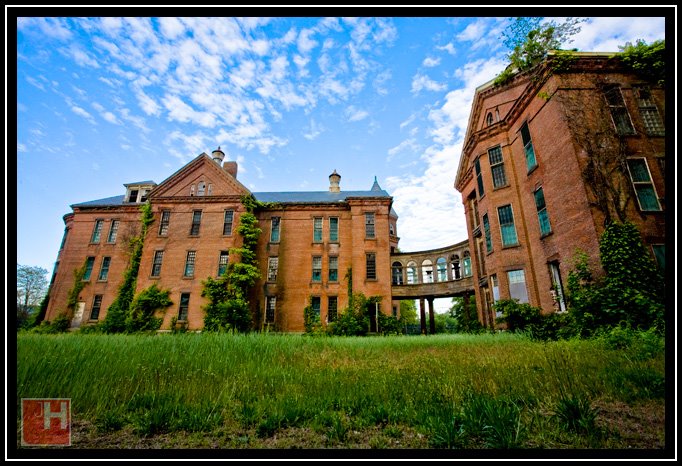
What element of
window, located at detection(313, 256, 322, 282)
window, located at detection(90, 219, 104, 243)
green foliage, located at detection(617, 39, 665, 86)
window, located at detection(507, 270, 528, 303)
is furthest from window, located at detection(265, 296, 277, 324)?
green foliage, located at detection(617, 39, 665, 86)

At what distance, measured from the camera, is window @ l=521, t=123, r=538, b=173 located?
13.9m

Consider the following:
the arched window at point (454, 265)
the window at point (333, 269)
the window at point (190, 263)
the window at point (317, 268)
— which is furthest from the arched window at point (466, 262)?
the window at point (190, 263)

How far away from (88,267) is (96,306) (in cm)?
372

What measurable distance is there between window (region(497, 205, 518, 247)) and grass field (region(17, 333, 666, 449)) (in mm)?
10172

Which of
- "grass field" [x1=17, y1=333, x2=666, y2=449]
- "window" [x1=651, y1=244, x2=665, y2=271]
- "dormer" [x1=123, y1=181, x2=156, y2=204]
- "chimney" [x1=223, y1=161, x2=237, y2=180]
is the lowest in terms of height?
"grass field" [x1=17, y1=333, x2=666, y2=449]

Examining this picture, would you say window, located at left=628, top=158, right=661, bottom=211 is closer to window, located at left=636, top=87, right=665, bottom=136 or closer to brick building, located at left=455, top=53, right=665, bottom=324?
brick building, located at left=455, top=53, right=665, bottom=324

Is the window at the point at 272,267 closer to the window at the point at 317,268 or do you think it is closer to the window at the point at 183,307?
the window at the point at 317,268

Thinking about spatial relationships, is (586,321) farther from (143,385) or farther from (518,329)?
(143,385)

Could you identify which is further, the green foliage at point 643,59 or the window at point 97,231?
the window at point 97,231

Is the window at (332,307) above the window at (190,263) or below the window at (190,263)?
below

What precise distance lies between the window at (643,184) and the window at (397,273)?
20113mm

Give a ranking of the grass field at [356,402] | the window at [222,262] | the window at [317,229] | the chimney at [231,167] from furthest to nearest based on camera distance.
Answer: the chimney at [231,167] < the window at [317,229] < the window at [222,262] < the grass field at [356,402]

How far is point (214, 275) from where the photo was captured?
69.9 ft

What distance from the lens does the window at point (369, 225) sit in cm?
2339
